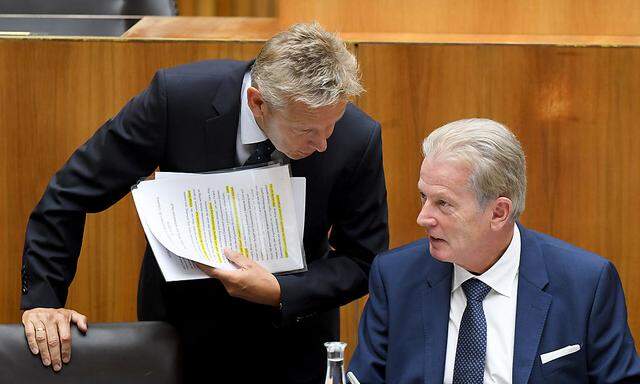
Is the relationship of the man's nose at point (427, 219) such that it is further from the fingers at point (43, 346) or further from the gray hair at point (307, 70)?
the fingers at point (43, 346)

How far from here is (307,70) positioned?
214 cm

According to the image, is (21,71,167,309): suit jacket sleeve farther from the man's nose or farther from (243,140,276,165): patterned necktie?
the man's nose

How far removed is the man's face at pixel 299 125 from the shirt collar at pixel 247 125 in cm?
6

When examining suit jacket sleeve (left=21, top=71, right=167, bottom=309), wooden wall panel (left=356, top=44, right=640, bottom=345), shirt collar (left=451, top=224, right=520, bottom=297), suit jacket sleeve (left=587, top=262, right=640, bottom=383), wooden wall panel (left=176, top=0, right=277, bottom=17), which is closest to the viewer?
suit jacket sleeve (left=587, top=262, right=640, bottom=383)

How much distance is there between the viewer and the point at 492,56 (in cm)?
312

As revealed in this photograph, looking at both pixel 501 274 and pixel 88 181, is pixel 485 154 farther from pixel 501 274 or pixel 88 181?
pixel 88 181

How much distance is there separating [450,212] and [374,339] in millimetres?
299

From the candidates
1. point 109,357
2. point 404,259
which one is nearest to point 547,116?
point 404,259

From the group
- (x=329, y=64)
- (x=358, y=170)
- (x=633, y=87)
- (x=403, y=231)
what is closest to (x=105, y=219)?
(x=403, y=231)

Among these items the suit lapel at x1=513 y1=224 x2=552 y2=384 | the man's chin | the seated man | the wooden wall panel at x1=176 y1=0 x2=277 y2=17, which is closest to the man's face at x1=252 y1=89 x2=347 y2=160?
the seated man

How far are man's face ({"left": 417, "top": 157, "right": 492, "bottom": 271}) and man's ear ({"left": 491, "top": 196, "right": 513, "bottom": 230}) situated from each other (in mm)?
11

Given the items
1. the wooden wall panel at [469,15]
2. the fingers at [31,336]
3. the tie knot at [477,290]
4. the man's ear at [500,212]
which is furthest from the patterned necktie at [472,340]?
the wooden wall panel at [469,15]

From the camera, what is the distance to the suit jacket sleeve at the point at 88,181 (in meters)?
2.34

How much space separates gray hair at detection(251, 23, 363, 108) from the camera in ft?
7.03
